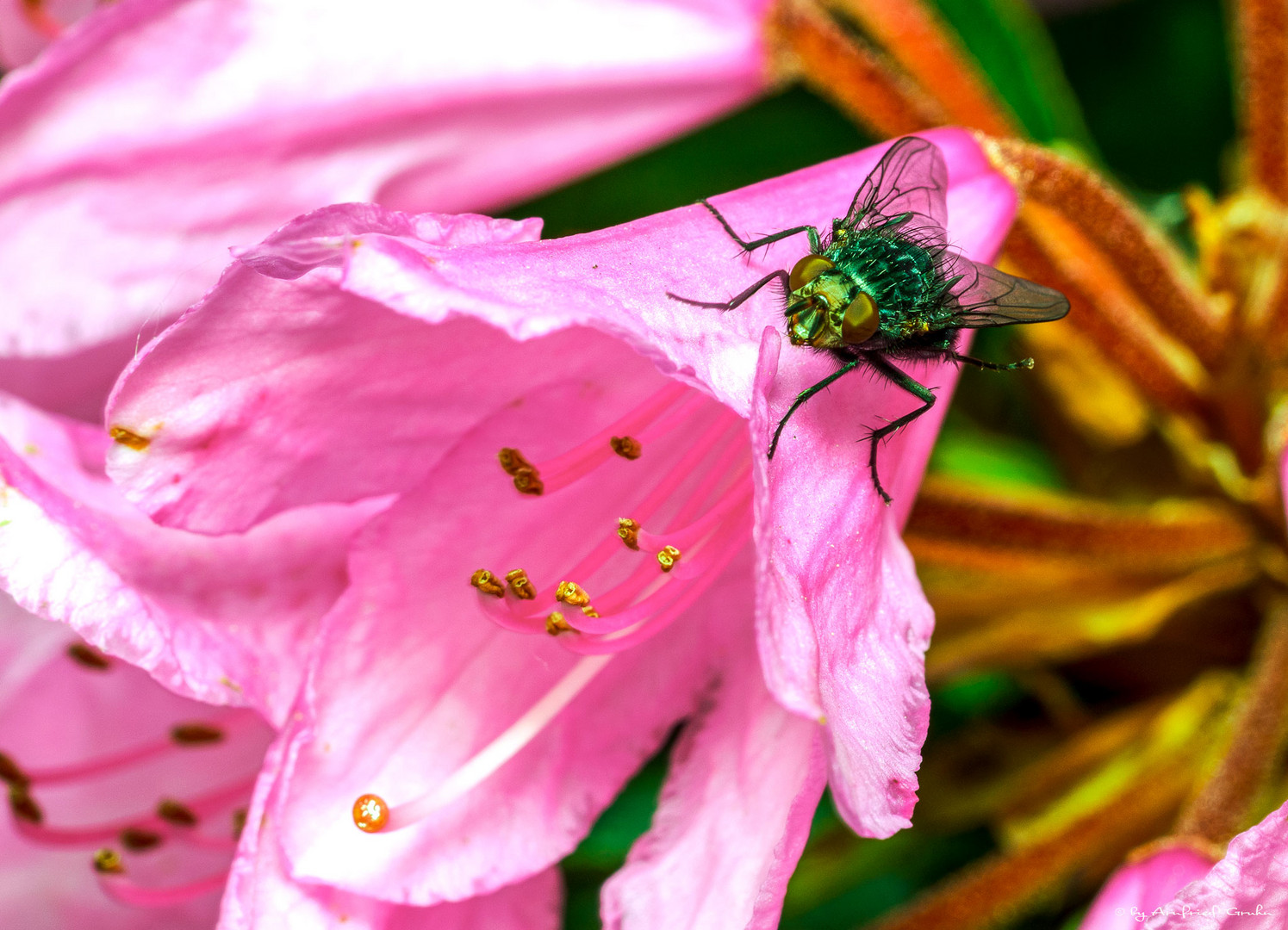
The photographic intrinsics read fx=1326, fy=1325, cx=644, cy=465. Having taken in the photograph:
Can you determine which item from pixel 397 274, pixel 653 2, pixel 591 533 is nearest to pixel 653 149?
pixel 653 2

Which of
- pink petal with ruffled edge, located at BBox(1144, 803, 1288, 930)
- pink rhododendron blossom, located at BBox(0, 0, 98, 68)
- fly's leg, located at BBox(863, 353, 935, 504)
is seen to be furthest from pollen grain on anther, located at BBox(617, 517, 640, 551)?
pink rhododendron blossom, located at BBox(0, 0, 98, 68)

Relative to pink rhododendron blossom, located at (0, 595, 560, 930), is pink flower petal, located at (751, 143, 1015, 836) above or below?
above

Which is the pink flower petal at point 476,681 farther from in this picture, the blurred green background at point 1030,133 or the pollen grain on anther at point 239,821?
the blurred green background at point 1030,133

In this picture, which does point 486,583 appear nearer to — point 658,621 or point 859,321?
point 658,621

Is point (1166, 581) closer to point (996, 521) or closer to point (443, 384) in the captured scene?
point (996, 521)

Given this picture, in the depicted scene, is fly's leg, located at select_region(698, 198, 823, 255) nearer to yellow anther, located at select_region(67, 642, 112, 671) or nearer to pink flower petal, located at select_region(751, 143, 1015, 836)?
pink flower petal, located at select_region(751, 143, 1015, 836)

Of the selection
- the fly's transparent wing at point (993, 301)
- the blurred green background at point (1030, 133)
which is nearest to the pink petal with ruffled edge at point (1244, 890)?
the fly's transparent wing at point (993, 301)
